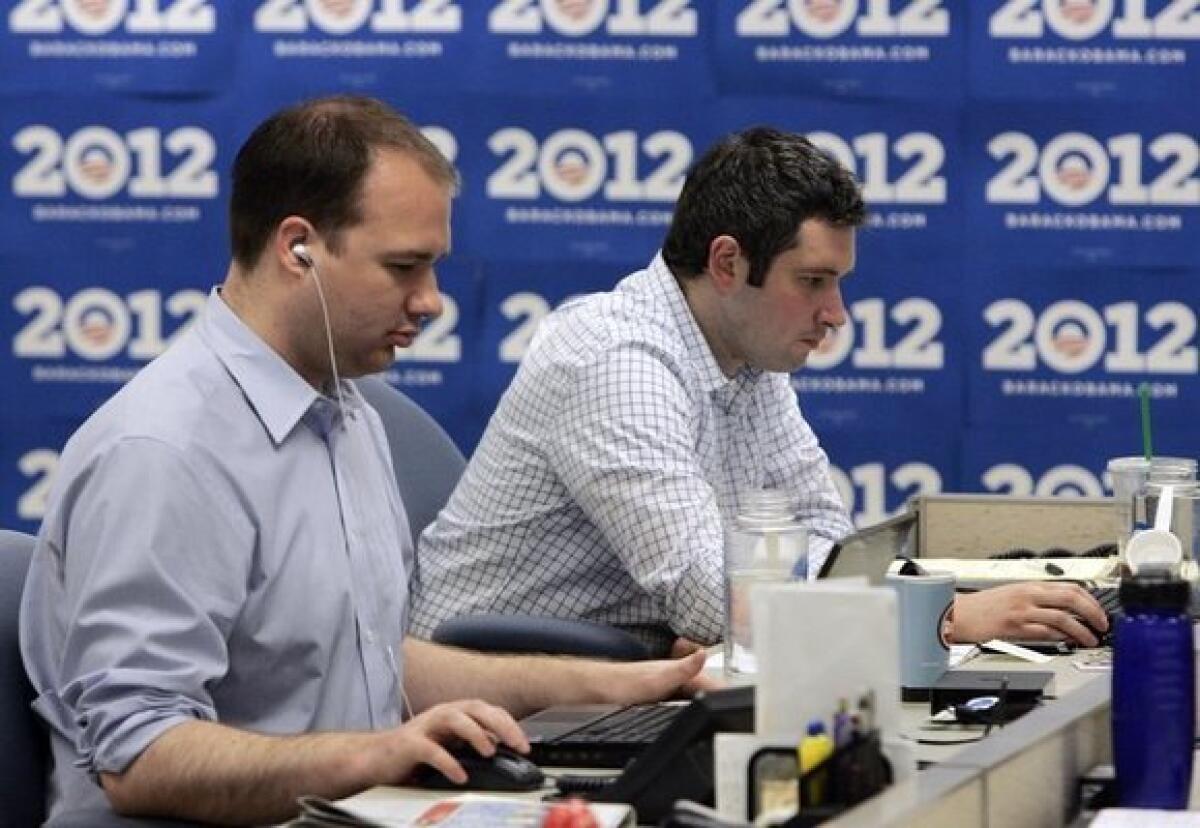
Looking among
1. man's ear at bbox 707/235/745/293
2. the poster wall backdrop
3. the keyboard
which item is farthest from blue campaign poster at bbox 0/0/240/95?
the keyboard

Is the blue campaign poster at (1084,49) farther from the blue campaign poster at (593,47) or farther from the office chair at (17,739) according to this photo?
the office chair at (17,739)

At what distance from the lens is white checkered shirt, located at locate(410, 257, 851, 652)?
3250 millimetres

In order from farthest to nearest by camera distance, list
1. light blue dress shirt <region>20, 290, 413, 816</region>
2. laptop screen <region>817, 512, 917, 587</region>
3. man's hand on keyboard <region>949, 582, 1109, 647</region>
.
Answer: man's hand on keyboard <region>949, 582, 1109, 647</region>, laptop screen <region>817, 512, 917, 587</region>, light blue dress shirt <region>20, 290, 413, 816</region>

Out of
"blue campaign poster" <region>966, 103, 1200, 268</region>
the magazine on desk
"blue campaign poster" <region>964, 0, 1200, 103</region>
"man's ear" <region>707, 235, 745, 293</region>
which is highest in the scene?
"blue campaign poster" <region>964, 0, 1200, 103</region>

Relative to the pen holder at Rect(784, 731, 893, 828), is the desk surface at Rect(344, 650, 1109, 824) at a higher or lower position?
lower

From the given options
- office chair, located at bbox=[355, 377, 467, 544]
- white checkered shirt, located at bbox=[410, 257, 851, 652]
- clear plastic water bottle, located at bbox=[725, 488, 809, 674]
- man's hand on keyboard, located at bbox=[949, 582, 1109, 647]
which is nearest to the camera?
clear plastic water bottle, located at bbox=[725, 488, 809, 674]

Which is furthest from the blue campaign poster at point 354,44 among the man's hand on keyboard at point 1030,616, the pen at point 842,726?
the pen at point 842,726

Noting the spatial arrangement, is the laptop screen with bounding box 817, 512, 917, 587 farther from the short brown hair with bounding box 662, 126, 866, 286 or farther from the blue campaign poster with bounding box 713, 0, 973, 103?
the blue campaign poster with bounding box 713, 0, 973, 103

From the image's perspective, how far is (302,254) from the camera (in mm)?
2484

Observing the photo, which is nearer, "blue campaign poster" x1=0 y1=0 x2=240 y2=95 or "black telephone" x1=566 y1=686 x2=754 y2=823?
"black telephone" x1=566 y1=686 x2=754 y2=823

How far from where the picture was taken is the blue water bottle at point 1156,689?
201cm

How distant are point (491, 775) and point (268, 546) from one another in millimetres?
397

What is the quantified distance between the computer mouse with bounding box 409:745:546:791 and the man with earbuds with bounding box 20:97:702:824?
0.7 inches

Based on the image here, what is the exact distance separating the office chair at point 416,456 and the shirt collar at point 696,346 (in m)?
0.59
